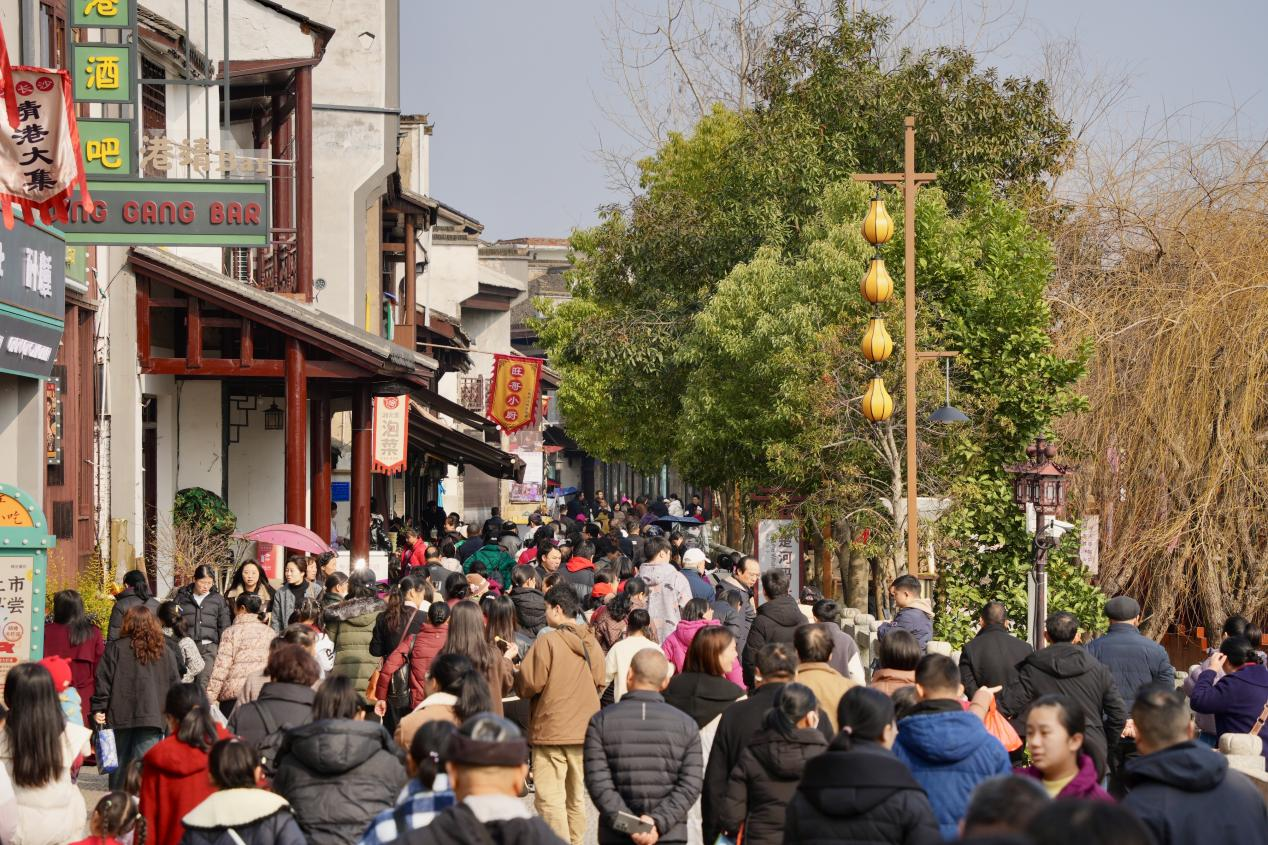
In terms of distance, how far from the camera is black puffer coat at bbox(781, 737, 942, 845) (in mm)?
Result: 5547

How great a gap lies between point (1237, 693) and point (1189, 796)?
16.2 feet

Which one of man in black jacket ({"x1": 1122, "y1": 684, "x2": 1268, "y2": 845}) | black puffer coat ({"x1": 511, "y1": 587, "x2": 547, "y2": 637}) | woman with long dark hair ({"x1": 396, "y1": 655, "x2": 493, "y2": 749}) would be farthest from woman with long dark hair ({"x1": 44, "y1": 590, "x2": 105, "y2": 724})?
man in black jacket ({"x1": 1122, "y1": 684, "x2": 1268, "y2": 845})

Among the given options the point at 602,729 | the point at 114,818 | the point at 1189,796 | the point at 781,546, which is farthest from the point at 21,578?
the point at 781,546

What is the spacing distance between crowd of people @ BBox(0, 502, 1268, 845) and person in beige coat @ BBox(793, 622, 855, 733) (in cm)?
1

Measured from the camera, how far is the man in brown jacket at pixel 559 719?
9555 millimetres

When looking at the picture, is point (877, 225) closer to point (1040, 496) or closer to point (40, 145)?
point (1040, 496)

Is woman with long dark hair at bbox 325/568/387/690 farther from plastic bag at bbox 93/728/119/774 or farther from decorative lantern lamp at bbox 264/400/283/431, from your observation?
decorative lantern lamp at bbox 264/400/283/431

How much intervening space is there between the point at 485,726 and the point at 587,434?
128ft

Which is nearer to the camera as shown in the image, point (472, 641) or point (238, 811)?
point (238, 811)

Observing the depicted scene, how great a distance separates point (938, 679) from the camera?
22.2ft

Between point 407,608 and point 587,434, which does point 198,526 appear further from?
point 587,434

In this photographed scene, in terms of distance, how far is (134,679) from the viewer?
10484 mm

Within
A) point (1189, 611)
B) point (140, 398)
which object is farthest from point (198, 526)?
point (1189, 611)

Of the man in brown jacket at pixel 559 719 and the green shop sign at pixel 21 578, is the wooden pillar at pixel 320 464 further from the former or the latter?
the man in brown jacket at pixel 559 719
